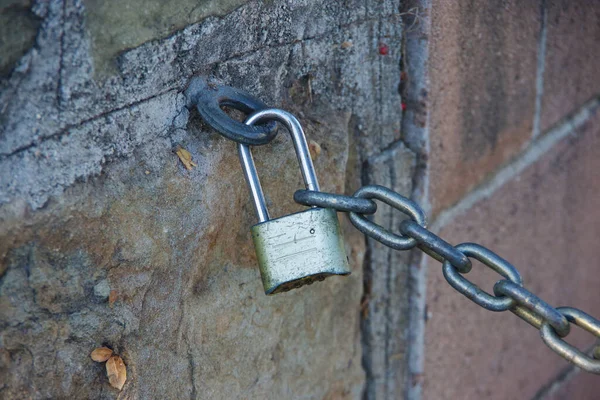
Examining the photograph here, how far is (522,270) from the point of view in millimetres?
1595

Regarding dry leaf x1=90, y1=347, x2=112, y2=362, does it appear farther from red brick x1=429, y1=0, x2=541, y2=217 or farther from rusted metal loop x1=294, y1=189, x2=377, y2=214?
red brick x1=429, y1=0, x2=541, y2=217

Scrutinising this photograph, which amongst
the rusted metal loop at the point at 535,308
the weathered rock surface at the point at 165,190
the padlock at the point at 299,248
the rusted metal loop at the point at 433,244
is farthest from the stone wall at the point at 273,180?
the rusted metal loop at the point at 535,308

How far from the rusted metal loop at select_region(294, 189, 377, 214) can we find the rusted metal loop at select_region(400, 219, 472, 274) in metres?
0.05

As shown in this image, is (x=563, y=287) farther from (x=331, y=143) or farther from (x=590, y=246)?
(x=331, y=143)

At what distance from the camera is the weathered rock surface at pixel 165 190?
0.78 m

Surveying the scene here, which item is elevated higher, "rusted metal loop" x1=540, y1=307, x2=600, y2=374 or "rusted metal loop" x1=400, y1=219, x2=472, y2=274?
"rusted metal loop" x1=400, y1=219, x2=472, y2=274

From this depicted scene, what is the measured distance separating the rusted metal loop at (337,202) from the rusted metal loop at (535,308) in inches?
7.7

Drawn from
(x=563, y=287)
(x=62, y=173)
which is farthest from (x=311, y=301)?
(x=563, y=287)

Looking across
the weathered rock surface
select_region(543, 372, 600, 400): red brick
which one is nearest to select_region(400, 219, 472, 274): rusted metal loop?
the weathered rock surface

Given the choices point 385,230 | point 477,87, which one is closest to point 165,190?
point 385,230

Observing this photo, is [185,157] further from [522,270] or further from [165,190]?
[522,270]

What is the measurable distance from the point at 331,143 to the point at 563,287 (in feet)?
3.18

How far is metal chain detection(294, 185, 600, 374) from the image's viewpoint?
0.85 m

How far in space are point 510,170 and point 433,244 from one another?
69cm
